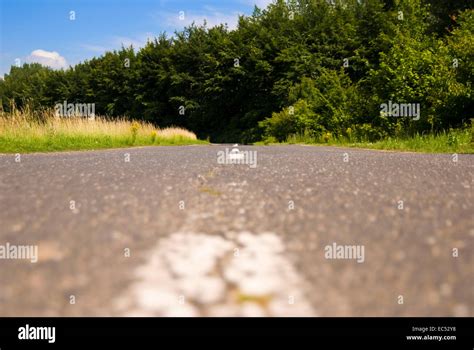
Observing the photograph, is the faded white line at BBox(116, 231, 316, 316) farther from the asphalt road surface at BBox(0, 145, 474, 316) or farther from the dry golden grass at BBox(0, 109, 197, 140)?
the dry golden grass at BBox(0, 109, 197, 140)

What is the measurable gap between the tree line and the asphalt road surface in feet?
39.4

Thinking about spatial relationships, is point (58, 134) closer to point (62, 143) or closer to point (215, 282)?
point (62, 143)

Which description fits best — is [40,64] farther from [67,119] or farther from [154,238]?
[154,238]

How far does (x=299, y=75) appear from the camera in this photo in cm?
3042

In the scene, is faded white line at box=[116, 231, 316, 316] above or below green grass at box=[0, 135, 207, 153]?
below

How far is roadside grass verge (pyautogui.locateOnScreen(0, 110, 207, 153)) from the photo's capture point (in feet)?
31.3

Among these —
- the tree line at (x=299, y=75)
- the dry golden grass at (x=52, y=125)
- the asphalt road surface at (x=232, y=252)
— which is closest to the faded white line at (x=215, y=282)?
the asphalt road surface at (x=232, y=252)

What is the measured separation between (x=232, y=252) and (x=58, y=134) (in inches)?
417

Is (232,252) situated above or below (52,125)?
below

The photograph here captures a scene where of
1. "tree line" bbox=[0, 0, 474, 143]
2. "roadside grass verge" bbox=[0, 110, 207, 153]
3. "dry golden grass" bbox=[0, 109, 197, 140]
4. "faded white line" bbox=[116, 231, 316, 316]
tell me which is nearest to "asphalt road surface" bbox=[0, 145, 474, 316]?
"faded white line" bbox=[116, 231, 316, 316]
